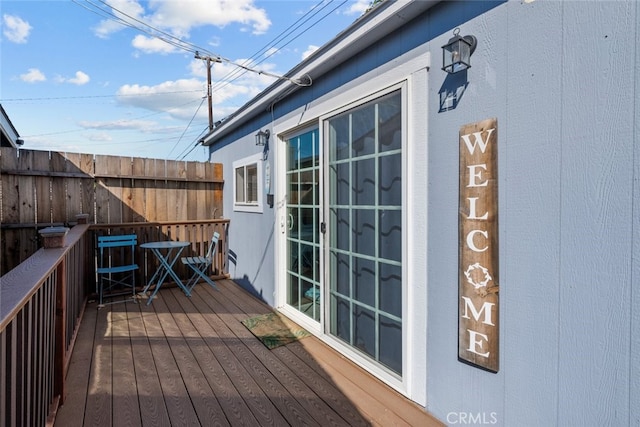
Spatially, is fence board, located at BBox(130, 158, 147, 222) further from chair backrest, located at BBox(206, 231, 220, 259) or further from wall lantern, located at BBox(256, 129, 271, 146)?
wall lantern, located at BBox(256, 129, 271, 146)

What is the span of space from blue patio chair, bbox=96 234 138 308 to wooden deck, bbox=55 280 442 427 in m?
0.93

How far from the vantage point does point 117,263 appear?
452cm

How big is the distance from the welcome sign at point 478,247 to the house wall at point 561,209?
0.13 feet

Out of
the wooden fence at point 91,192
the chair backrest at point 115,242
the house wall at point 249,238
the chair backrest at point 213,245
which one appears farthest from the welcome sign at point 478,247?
the wooden fence at point 91,192

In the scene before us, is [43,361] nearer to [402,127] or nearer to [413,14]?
[402,127]

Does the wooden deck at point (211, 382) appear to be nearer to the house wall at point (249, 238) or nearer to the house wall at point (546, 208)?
the house wall at point (546, 208)

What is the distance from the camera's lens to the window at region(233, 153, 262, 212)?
427 cm

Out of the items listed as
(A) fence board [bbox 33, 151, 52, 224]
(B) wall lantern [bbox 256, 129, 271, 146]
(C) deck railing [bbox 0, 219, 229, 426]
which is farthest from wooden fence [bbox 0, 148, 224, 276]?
(B) wall lantern [bbox 256, 129, 271, 146]

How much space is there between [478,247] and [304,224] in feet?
6.31

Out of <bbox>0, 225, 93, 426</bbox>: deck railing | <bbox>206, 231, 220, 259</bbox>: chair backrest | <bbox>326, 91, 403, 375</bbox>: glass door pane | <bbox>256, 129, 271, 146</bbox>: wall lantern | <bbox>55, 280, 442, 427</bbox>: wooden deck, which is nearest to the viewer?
<bbox>0, 225, 93, 426</bbox>: deck railing

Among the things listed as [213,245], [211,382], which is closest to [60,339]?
[211,382]

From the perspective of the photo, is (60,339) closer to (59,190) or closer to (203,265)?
(59,190)

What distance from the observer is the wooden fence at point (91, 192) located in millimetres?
3775

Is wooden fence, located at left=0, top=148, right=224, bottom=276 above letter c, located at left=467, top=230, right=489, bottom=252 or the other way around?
above
